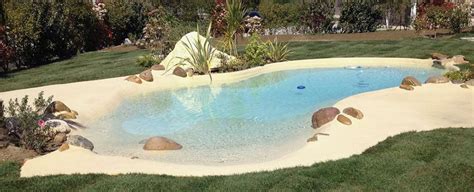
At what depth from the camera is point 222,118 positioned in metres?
10.4

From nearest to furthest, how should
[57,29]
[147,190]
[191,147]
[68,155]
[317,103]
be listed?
1. [147,190]
2. [68,155]
3. [191,147]
4. [317,103]
5. [57,29]

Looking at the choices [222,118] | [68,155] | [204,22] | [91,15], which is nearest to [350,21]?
[204,22]

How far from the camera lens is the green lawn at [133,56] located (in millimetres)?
14531

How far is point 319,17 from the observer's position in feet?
76.9

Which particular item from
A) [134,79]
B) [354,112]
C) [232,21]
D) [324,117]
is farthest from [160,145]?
[232,21]

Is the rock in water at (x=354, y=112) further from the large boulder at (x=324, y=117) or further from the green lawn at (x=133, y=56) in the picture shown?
the green lawn at (x=133, y=56)

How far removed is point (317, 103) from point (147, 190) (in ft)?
21.4

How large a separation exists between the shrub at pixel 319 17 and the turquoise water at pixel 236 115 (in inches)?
325

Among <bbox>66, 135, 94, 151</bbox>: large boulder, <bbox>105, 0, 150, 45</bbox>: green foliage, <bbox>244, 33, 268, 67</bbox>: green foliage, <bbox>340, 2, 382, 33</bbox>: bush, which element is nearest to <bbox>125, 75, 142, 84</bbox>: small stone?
<bbox>244, 33, 268, 67</bbox>: green foliage

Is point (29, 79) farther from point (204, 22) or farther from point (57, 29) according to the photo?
point (204, 22)

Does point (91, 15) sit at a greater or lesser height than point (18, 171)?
greater

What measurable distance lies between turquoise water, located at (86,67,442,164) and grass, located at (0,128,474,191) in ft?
4.60

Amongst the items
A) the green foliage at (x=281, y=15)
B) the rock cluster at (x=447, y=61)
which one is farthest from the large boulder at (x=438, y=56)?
the green foliage at (x=281, y=15)

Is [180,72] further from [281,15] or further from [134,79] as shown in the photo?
[281,15]
